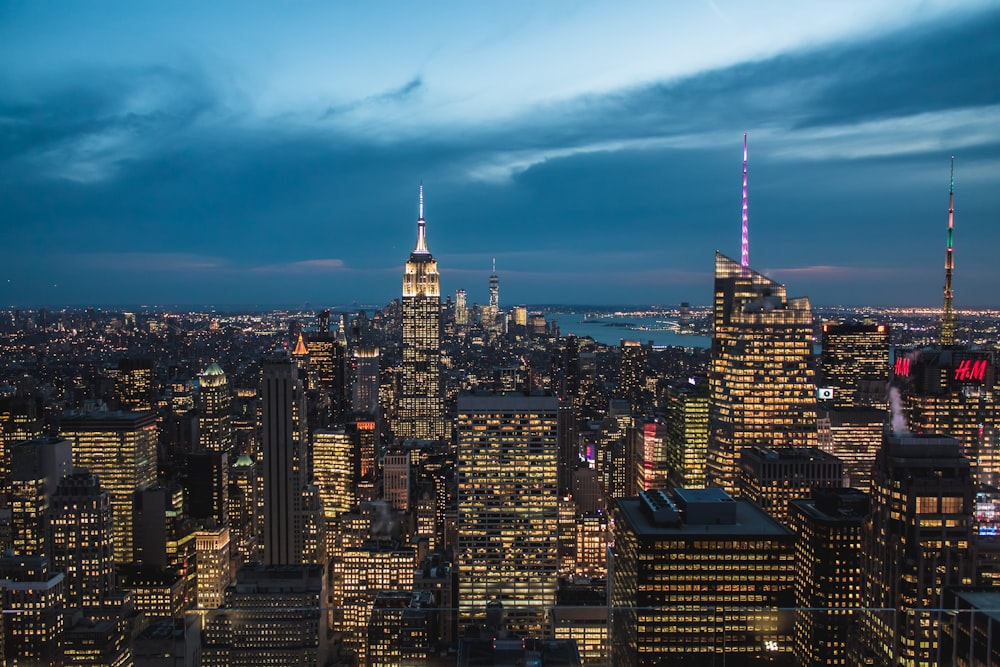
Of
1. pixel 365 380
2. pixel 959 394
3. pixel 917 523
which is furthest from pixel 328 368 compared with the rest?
pixel 917 523

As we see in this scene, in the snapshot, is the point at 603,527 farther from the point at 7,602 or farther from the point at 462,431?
the point at 7,602

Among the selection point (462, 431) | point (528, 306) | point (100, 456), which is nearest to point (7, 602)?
point (462, 431)

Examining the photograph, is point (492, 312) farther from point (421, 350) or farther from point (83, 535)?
point (83, 535)

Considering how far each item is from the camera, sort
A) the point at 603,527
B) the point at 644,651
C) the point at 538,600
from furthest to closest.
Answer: the point at 603,527
the point at 538,600
the point at 644,651

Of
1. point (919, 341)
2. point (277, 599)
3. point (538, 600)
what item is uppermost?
point (919, 341)

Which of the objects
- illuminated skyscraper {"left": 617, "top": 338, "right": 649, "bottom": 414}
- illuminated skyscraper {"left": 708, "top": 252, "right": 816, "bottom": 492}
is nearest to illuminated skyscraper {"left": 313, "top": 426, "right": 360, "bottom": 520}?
illuminated skyscraper {"left": 708, "top": 252, "right": 816, "bottom": 492}

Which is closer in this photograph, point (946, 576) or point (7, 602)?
point (946, 576)

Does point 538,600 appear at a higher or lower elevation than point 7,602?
lower

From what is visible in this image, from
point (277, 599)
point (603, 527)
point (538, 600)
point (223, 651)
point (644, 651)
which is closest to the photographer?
point (644, 651)

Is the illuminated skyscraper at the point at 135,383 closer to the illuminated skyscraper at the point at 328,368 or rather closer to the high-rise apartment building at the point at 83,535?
the high-rise apartment building at the point at 83,535
